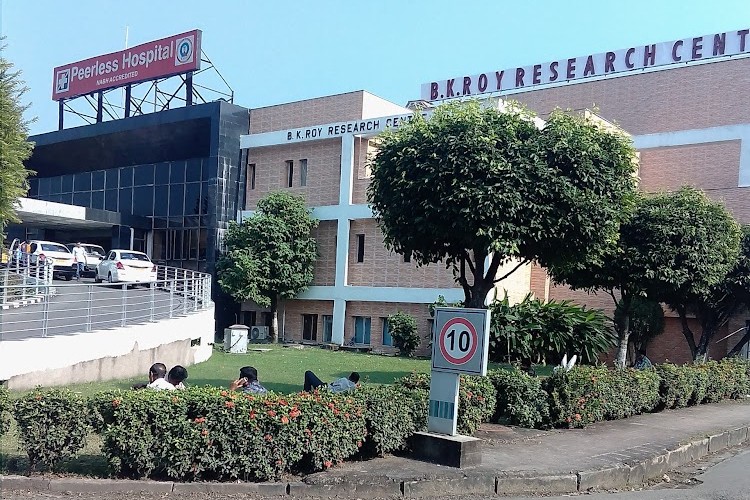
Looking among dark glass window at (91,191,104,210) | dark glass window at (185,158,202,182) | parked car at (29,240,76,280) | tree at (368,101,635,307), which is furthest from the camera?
dark glass window at (91,191,104,210)

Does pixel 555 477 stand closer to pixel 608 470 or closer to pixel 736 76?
pixel 608 470

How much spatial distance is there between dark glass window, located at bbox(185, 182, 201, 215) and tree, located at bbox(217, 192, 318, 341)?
4549 millimetres

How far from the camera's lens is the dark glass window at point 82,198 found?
40844 millimetres

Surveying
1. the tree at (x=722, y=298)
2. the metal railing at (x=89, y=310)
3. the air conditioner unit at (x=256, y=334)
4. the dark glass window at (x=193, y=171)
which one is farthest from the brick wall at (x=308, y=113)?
the tree at (x=722, y=298)

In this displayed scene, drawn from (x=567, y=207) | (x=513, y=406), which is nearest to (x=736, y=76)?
(x=567, y=207)

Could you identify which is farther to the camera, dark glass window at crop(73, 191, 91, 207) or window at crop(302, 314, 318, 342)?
dark glass window at crop(73, 191, 91, 207)

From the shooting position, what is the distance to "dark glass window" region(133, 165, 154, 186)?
122 feet

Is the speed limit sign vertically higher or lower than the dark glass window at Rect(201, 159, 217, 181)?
lower

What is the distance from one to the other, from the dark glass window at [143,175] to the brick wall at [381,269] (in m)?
13.1

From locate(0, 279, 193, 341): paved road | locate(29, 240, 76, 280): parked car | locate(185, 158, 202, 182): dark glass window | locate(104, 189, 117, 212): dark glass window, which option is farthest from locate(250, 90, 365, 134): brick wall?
locate(0, 279, 193, 341): paved road

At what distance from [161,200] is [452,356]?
3060cm

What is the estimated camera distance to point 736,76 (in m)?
28.9

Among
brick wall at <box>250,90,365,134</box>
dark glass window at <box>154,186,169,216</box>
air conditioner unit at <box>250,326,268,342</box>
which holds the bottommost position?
air conditioner unit at <box>250,326,268,342</box>

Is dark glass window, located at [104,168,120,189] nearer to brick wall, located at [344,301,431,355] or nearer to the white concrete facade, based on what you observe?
the white concrete facade
